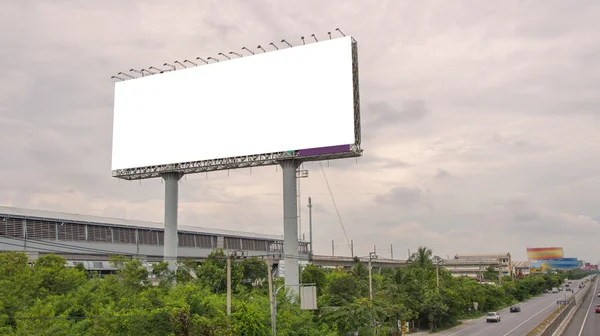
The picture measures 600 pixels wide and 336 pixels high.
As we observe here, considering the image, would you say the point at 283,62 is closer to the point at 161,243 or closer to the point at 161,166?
the point at 161,166

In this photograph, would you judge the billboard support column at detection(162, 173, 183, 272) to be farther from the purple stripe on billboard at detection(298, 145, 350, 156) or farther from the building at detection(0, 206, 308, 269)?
the purple stripe on billboard at detection(298, 145, 350, 156)

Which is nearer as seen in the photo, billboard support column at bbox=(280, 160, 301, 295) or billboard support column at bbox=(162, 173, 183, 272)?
billboard support column at bbox=(280, 160, 301, 295)

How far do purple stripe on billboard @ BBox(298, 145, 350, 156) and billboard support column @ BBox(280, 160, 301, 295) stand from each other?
1.80 meters

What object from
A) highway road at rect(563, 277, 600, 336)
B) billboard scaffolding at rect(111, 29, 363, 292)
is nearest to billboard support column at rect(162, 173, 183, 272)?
billboard scaffolding at rect(111, 29, 363, 292)

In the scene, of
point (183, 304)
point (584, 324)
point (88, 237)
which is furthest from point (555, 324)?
point (88, 237)

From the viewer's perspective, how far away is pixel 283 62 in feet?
158

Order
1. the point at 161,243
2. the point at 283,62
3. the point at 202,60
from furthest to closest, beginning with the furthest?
the point at 161,243, the point at 202,60, the point at 283,62

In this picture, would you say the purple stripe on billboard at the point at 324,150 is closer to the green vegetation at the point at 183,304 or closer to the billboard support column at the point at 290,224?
the billboard support column at the point at 290,224

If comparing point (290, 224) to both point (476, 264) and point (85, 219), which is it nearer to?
point (85, 219)

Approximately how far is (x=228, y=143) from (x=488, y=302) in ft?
179

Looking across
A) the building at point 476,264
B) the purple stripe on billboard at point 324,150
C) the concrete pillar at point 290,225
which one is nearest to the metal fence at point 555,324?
the concrete pillar at point 290,225

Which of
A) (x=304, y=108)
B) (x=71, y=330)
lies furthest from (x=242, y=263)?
(x=71, y=330)

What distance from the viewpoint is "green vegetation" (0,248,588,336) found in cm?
2691

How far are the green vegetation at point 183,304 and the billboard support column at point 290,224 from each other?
376 centimetres
